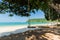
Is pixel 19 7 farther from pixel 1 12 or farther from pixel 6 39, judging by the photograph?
pixel 6 39

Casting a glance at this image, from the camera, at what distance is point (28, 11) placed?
41.7ft

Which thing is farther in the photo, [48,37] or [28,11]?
[28,11]

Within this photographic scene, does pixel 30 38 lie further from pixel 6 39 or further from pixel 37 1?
pixel 37 1

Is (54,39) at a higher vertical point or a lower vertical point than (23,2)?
lower

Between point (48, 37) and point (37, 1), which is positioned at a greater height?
point (37, 1)

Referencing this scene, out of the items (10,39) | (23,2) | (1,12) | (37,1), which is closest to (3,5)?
(1,12)

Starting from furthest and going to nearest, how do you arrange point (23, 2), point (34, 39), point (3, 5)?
point (3, 5), point (23, 2), point (34, 39)

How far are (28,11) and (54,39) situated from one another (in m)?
4.55

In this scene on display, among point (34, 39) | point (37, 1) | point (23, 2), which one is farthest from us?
point (23, 2)

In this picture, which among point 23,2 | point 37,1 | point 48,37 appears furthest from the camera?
point 23,2

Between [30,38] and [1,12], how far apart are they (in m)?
5.06

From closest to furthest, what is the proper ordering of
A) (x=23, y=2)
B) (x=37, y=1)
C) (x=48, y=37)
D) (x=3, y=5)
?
(x=48, y=37)
(x=37, y=1)
(x=23, y=2)
(x=3, y=5)

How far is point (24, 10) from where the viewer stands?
43.4ft

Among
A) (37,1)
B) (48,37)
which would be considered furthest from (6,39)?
(37,1)
